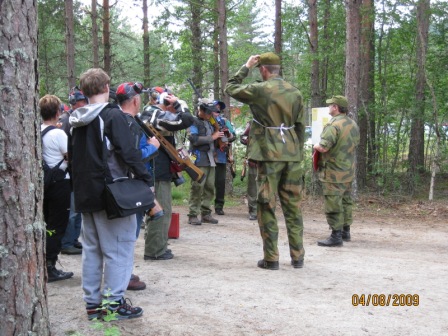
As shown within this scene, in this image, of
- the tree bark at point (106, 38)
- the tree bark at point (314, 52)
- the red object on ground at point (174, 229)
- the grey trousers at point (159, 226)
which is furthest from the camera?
the tree bark at point (106, 38)

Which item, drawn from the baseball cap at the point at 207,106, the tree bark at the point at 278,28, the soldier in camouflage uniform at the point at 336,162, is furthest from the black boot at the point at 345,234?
the tree bark at the point at 278,28

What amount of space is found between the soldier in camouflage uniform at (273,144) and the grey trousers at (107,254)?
205 cm

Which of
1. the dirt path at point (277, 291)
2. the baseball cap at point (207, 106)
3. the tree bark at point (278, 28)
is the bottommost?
the dirt path at point (277, 291)

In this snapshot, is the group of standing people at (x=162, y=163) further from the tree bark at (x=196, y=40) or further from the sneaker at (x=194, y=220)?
the tree bark at (x=196, y=40)

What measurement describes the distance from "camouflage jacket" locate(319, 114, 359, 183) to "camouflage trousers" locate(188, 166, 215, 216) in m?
2.43

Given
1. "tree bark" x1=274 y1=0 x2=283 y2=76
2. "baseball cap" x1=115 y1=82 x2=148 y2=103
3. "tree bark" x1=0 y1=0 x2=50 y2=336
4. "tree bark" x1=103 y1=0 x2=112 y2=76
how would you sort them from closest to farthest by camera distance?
"tree bark" x1=0 y1=0 x2=50 y2=336
"baseball cap" x1=115 y1=82 x2=148 y2=103
"tree bark" x1=274 y1=0 x2=283 y2=76
"tree bark" x1=103 y1=0 x2=112 y2=76

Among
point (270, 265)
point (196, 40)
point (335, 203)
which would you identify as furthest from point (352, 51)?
point (196, 40)

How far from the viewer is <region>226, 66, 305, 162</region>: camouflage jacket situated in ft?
18.0

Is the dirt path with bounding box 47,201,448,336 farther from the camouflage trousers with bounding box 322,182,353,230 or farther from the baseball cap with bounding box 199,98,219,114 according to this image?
the baseball cap with bounding box 199,98,219,114

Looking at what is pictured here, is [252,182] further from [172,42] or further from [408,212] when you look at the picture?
[172,42]

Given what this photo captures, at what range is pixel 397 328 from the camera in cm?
384

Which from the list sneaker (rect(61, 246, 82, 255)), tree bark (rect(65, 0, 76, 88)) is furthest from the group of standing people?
tree bark (rect(65, 0, 76, 88))

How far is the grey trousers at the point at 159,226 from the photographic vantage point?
5.86 meters

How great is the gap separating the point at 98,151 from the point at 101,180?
235 mm
